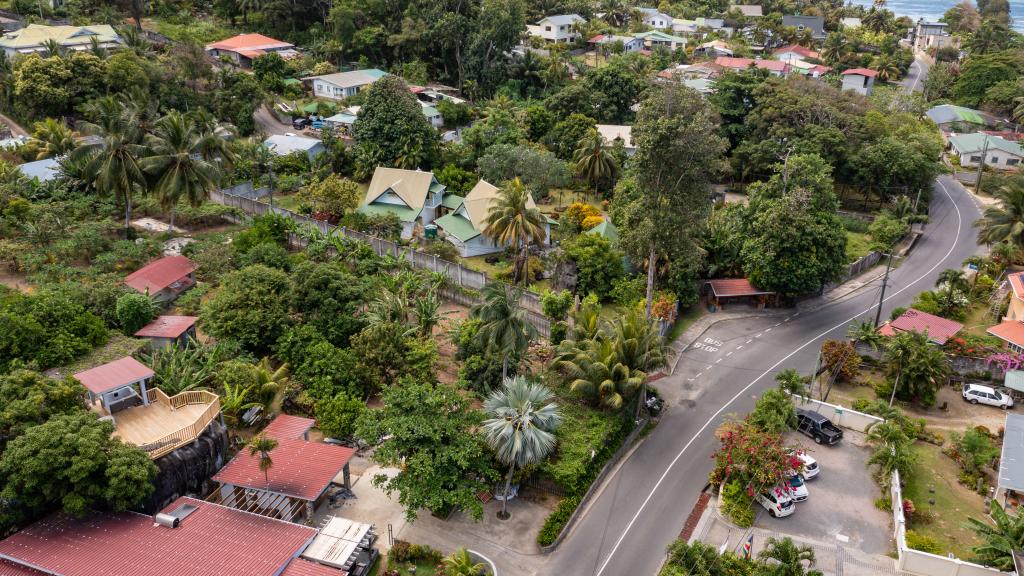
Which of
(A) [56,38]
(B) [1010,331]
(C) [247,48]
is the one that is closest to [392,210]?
(B) [1010,331]

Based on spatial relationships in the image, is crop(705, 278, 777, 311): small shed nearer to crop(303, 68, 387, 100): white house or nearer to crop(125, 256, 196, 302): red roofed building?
crop(125, 256, 196, 302): red roofed building

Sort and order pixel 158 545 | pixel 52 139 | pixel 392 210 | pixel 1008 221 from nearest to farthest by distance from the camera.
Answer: pixel 158 545 < pixel 1008 221 < pixel 392 210 < pixel 52 139

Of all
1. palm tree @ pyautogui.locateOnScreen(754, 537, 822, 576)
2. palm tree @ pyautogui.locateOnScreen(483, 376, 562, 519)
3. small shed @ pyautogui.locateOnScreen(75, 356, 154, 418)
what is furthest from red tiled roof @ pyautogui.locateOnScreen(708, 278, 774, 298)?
small shed @ pyautogui.locateOnScreen(75, 356, 154, 418)

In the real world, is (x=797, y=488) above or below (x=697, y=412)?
above

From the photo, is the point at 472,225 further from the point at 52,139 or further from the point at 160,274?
the point at 52,139

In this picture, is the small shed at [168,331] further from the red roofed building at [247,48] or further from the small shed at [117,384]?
the red roofed building at [247,48]

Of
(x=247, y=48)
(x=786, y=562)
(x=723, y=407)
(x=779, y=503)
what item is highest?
(x=247, y=48)
